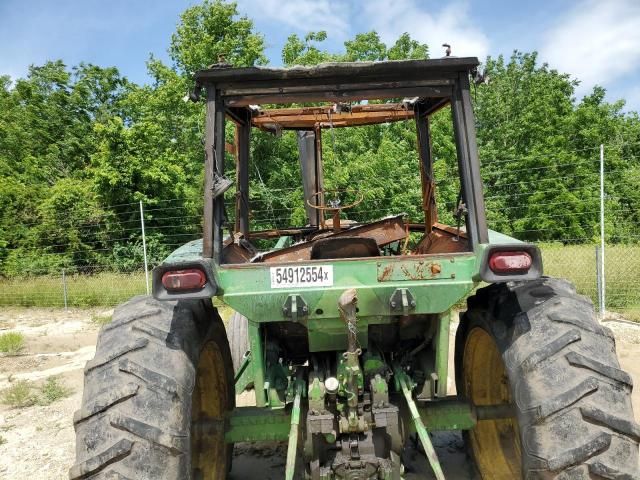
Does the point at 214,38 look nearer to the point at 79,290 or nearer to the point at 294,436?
the point at 79,290

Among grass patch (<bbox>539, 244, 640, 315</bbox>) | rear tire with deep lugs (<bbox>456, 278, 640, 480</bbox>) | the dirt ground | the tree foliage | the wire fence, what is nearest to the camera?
rear tire with deep lugs (<bbox>456, 278, 640, 480</bbox>)

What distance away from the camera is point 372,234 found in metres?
3.52

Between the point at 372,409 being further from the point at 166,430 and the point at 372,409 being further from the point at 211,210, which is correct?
the point at 211,210

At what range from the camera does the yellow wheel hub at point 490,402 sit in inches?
133

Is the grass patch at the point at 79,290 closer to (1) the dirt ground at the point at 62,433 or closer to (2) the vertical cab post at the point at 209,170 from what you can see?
(1) the dirt ground at the point at 62,433

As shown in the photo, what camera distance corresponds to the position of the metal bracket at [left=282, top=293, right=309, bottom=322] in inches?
104

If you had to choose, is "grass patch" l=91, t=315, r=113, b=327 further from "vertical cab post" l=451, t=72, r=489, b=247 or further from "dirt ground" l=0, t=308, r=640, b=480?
"vertical cab post" l=451, t=72, r=489, b=247

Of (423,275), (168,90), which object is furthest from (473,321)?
(168,90)

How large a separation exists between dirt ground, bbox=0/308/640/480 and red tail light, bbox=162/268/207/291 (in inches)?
78.9

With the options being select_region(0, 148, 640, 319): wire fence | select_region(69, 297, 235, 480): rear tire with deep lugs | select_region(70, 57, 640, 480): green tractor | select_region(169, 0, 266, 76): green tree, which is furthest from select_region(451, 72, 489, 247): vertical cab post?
select_region(169, 0, 266, 76): green tree

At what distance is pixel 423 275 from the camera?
268cm

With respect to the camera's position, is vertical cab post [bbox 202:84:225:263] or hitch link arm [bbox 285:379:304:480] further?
vertical cab post [bbox 202:84:225:263]

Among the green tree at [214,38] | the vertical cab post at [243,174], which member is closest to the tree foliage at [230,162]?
the green tree at [214,38]

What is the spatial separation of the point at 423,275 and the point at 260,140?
1485 centimetres
